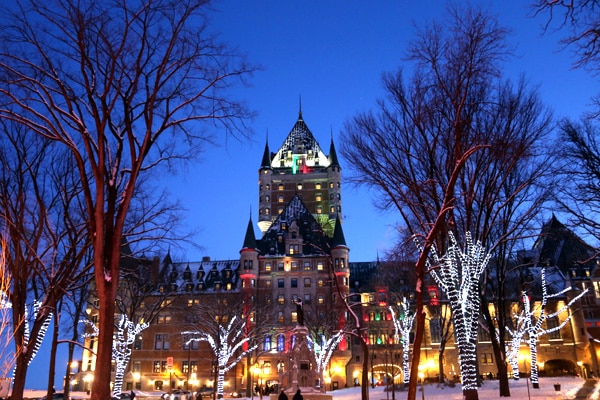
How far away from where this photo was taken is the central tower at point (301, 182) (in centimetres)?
9800

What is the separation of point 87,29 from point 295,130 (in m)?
102

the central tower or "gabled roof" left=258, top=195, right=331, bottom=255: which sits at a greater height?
the central tower

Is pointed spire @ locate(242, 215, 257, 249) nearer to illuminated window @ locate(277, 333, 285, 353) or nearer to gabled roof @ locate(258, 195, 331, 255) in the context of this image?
gabled roof @ locate(258, 195, 331, 255)

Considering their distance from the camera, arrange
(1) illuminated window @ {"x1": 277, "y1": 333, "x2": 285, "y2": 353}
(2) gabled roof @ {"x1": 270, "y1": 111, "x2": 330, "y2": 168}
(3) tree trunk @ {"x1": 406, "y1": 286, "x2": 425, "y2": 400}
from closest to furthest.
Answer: (3) tree trunk @ {"x1": 406, "y1": 286, "x2": 425, "y2": 400}, (1) illuminated window @ {"x1": 277, "y1": 333, "x2": 285, "y2": 353}, (2) gabled roof @ {"x1": 270, "y1": 111, "x2": 330, "y2": 168}

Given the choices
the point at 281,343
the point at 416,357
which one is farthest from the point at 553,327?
the point at 416,357

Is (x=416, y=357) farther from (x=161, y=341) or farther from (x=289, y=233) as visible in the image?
(x=161, y=341)

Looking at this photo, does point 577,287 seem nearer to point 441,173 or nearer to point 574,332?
point 574,332

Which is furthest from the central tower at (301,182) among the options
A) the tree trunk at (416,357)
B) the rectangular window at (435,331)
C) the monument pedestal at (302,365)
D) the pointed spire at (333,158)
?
the tree trunk at (416,357)

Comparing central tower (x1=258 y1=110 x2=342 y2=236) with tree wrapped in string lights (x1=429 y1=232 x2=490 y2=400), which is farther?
central tower (x1=258 y1=110 x2=342 y2=236)

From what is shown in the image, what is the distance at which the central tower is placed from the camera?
9800 cm

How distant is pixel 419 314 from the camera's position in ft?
52.3

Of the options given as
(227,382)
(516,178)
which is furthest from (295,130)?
(516,178)

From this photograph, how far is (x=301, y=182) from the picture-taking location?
101 metres

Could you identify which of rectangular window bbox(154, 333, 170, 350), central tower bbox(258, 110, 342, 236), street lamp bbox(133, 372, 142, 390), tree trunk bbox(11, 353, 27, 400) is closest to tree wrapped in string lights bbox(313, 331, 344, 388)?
rectangular window bbox(154, 333, 170, 350)
